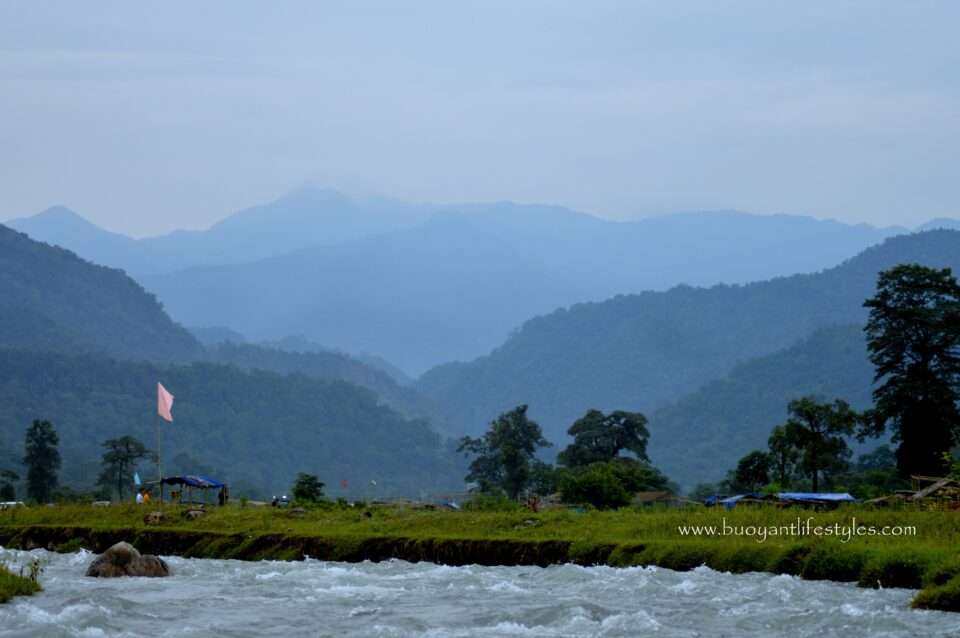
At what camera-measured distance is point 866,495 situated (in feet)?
170

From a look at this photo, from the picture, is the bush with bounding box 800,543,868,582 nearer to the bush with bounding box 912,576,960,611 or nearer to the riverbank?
the riverbank

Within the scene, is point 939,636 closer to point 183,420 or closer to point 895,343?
point 895,343

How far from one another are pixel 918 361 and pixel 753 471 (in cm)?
1192

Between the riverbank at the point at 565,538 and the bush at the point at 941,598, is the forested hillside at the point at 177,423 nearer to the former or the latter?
the riverbank at the point at 565,538

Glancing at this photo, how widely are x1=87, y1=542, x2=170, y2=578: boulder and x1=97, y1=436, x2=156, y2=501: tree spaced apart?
56.3 metres

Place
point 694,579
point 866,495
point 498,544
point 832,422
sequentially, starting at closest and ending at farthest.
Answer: point 694,579 < point 498,544 < point 866,495 < point 832,422

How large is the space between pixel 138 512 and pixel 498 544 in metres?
→ 17.4

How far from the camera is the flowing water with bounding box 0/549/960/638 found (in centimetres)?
2420

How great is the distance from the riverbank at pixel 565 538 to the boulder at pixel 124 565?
5322mm

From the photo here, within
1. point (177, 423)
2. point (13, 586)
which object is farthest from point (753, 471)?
point (177, 423)

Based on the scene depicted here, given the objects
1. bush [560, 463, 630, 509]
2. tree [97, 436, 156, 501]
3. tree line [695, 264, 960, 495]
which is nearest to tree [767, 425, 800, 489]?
tree line [695, 264, 960, 495]

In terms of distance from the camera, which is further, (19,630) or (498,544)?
(498,544)

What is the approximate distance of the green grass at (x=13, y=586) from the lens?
91.0ft

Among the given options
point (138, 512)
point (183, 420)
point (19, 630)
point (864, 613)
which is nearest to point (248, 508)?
point (138, 512)
